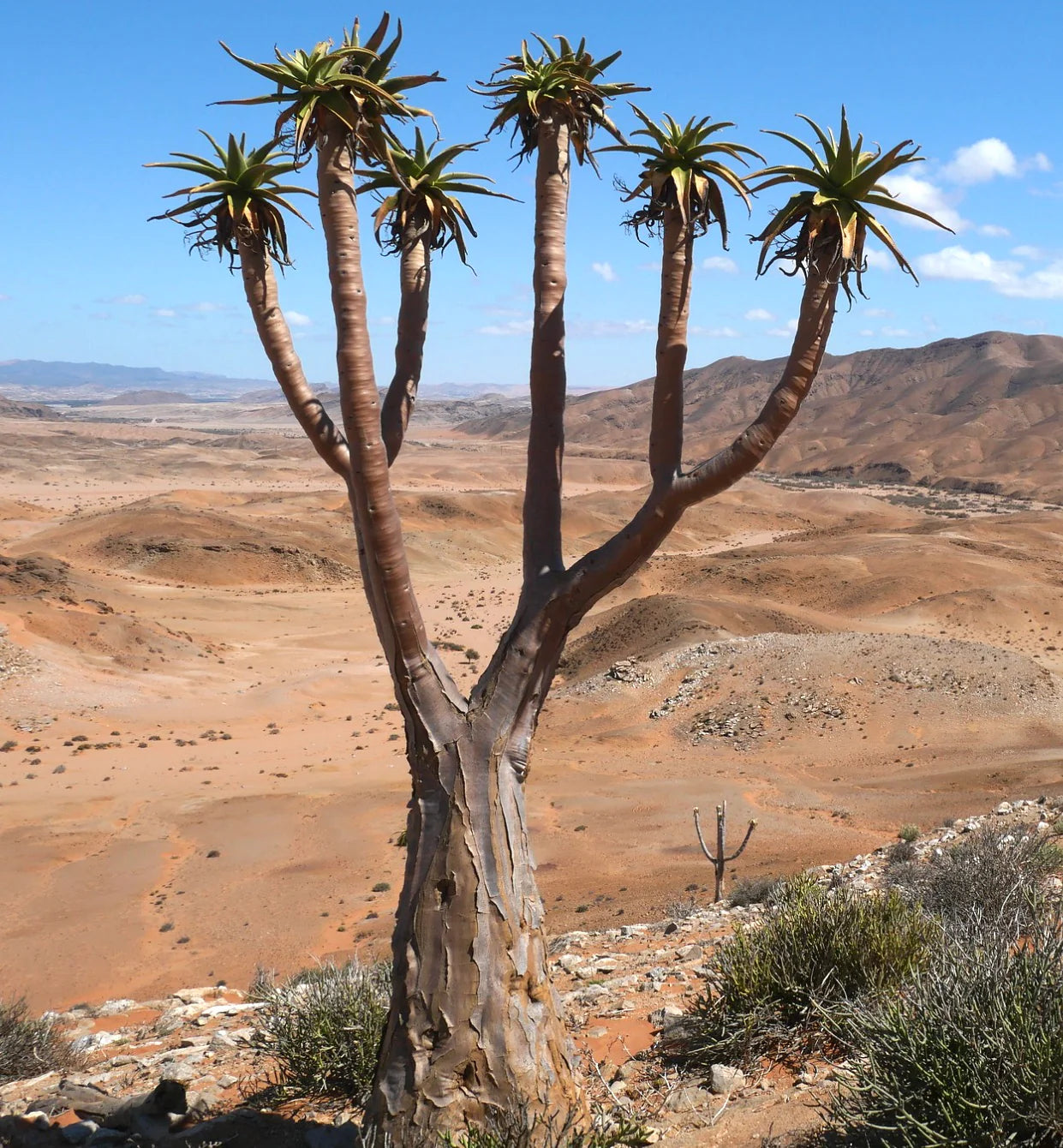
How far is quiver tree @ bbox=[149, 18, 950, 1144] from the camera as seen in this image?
4.91m

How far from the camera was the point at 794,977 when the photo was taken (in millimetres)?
5977

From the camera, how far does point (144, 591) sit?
1527 inches

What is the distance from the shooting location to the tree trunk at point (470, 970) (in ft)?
16.0

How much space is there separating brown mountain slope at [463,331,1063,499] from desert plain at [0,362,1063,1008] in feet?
174

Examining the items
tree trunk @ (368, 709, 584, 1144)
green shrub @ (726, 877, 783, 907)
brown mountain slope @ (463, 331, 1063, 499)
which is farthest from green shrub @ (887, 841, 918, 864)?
brown mountain slope @ (463, 331, 1063, 499)

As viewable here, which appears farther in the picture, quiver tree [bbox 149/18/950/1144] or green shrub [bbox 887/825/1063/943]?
green shrub [bbox 887/825/1063/943]

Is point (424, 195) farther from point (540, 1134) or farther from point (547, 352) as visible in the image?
point (540, 1134)

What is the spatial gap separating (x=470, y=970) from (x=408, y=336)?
3760 millimetres

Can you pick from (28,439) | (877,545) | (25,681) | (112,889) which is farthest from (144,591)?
(28,439)

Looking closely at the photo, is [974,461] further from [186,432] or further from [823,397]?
[186,432]

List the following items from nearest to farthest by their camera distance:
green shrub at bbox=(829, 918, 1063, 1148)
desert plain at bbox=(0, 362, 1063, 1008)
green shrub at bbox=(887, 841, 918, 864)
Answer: green shrub at bbox=(829, 918, 1063, 1148)
green shrub at bbox=(887, 841, 918, 864)
desert plain at bbox=(0, 362, 1063, 1008)

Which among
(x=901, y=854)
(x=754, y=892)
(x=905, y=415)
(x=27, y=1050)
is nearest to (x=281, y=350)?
(x=27, y=1050)

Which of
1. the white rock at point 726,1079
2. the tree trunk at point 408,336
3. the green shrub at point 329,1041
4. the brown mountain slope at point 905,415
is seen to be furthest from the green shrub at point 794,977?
the brown mountain slope at point 905,415

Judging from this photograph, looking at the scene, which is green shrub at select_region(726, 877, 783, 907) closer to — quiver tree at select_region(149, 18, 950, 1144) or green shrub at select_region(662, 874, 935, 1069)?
green shrub at select_region(662, 874, 935, 1069)
